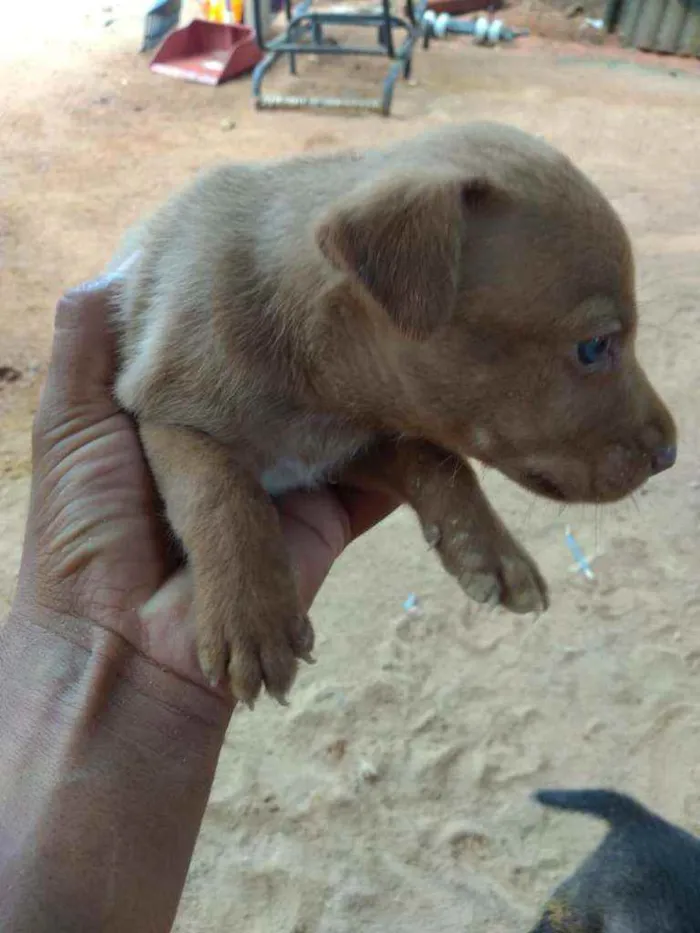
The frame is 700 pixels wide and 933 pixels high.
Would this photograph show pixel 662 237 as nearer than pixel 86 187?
Yes

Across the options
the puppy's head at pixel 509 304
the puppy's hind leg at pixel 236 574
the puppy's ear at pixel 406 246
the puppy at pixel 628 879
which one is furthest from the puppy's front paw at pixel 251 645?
the puppy at pixel 628 879

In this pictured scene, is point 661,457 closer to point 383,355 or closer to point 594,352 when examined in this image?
point 594,352

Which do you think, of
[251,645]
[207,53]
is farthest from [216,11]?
[251,645]

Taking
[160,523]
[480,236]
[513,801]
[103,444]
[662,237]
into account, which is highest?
[480,236]

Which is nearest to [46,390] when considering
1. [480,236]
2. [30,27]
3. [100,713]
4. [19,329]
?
[100,713]

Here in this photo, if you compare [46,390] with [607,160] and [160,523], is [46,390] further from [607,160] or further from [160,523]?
[607,160]

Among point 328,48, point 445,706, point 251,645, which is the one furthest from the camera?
point 328,48
